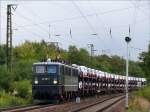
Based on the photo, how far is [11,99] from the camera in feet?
138

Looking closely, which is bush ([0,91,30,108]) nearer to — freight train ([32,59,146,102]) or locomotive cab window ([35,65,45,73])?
freight train ([32,59,146,102])

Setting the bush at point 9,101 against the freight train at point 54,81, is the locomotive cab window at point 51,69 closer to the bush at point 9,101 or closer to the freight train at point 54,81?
the freight train at point 54,81

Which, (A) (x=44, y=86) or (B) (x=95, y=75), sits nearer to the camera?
(A) (x=44, y=86)

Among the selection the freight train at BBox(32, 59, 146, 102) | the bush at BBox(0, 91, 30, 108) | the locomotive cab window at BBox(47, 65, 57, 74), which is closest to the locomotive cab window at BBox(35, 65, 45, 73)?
the freight train at BBox(32, 59, 146, 102)

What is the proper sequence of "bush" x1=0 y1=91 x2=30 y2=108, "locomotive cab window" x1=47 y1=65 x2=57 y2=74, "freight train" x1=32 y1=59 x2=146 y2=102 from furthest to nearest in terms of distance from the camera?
1. "locomotive cab window" x1=47 y1=65 x2=57 y2=74
2. "freight train" x1=32 y1=59 x2=146 y2=102
3. "bush" x1=0 y1=91 x2=30 y2=108

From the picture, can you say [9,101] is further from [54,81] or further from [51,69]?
[51,69]

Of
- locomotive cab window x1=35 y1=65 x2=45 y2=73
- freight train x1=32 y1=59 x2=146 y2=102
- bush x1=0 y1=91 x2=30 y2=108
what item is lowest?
bush x1=0 y1=91 x2=30 y2=108

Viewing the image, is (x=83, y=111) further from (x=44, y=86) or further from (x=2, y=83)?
(x=2, y=83)

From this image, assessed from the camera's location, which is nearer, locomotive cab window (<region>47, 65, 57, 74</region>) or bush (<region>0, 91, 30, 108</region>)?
bush (<region>0, 91, 30, 108</region>)

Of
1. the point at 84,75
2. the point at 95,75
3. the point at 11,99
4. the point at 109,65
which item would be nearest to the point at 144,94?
the point at 84,75

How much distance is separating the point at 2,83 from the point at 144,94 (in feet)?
42.0

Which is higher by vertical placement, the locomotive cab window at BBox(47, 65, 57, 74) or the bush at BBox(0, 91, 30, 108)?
the locomotive cab window at BBox(47, 65, 57, 74)

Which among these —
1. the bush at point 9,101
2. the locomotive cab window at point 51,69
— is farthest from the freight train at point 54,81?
the bush at point 9,101

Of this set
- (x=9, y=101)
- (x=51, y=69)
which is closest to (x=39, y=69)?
(x=51, y=69)
